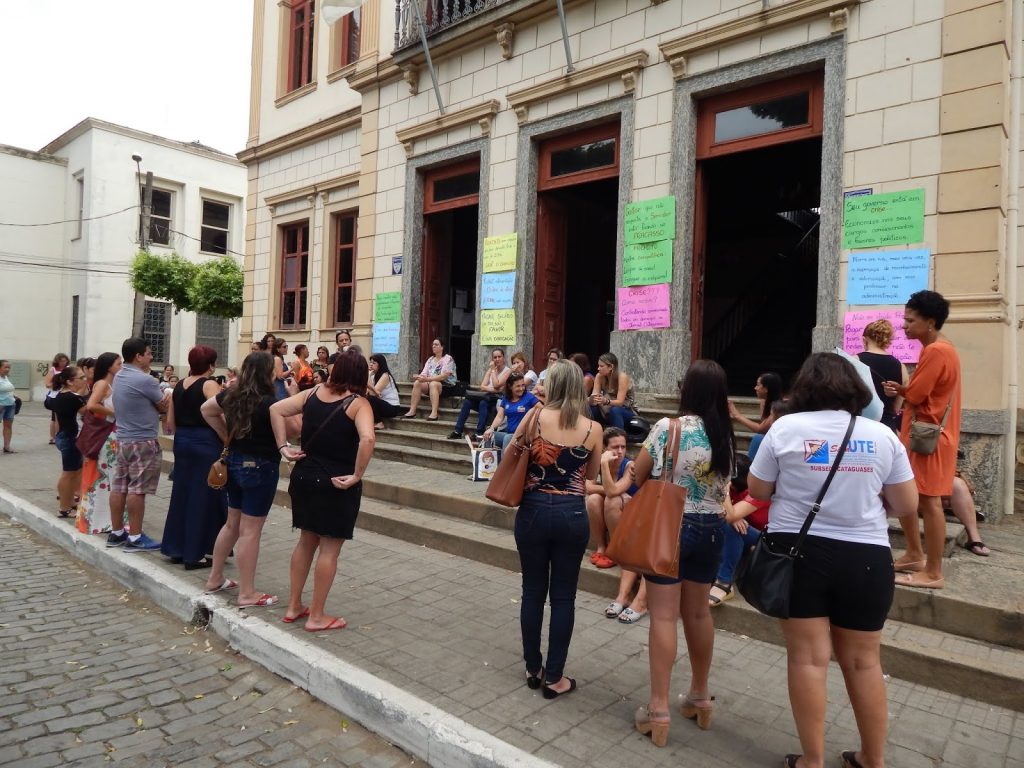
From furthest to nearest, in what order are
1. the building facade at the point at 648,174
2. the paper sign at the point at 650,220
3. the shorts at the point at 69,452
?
the paper sign at the point at 650,220 < the shorts at the point at 69,452 < the building facade at the point at 648,174

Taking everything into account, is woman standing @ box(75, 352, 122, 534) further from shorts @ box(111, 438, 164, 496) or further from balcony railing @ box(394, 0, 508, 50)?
balcony railing @ box(394, 0, 508, 50)

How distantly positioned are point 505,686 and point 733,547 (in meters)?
2.05

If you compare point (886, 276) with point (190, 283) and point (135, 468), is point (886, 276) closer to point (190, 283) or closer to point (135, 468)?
point (135, 468)

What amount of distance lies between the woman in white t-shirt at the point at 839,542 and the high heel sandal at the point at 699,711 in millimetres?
571

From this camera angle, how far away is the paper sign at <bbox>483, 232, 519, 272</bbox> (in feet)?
34.0

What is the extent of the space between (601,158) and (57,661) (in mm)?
8526

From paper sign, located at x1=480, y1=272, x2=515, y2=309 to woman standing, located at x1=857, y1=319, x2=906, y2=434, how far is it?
5.87 metres

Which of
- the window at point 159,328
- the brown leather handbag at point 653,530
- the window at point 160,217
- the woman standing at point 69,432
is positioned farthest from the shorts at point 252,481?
the window at point 160,217

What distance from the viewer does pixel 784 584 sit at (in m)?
2.74

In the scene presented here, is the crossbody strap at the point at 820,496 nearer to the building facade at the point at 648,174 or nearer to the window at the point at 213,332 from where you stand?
the building facade at the point at 648,174

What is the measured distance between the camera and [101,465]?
659 cm

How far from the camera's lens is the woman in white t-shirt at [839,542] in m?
2.71

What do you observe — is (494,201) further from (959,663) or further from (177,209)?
(177,209)

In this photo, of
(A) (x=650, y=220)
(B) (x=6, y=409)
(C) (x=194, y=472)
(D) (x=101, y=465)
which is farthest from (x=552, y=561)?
(B) (x=6, y=409)
